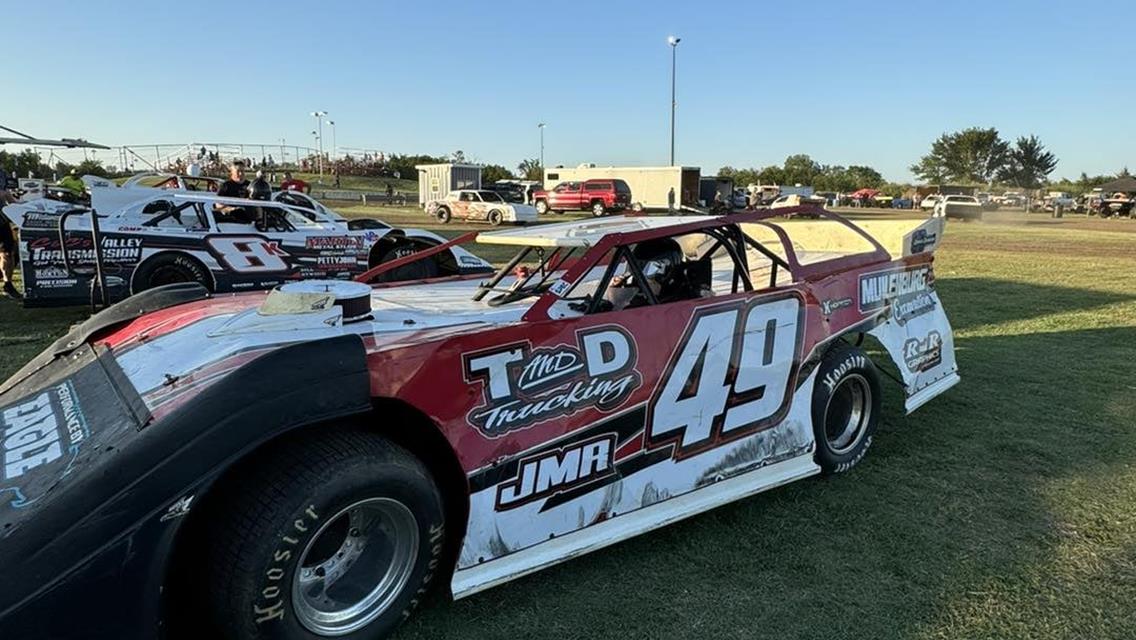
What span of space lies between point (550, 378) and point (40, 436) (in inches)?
68.8

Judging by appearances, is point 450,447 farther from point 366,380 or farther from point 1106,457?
point 1106,457

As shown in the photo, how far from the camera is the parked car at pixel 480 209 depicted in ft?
86.8

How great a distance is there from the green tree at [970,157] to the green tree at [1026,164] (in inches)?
38.1

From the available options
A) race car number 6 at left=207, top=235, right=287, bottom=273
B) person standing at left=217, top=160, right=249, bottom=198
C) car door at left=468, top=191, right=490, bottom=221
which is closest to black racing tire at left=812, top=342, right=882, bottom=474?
race car number 6 at left=207, top=235, right=287, bottom=273

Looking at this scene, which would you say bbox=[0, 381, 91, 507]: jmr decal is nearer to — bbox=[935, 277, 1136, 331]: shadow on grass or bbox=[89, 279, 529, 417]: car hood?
bbox=[89, 279, 529, 417]: car hood

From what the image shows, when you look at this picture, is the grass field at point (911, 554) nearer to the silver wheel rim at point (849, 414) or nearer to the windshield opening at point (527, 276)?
the silver wheel rim at point (849, 414)

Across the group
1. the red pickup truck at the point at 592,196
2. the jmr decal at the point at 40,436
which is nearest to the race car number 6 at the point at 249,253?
the jmr decal at the point at 40,436

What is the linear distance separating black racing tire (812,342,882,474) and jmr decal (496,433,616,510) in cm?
143

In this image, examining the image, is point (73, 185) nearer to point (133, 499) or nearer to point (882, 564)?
point (133, 499)

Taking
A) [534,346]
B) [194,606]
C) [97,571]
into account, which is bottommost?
[194,606]

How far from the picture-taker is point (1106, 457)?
400 centimetres

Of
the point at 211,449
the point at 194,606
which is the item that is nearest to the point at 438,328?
the point at 211,449

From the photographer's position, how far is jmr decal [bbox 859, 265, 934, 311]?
4.00 metres

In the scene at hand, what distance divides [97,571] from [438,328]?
4.06 feet
